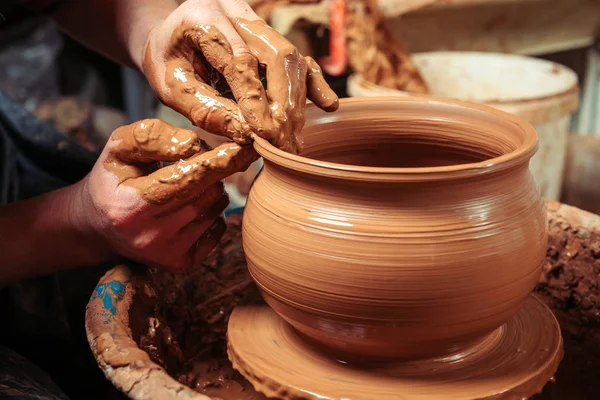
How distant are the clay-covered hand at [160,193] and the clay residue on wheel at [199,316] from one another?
0.34 ft

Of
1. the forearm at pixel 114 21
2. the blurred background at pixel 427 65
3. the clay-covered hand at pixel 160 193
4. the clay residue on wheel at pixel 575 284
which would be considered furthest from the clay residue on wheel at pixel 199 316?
the blurred background at pixel 427 65

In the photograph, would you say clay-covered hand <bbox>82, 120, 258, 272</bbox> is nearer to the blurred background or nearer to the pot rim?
the pot rim

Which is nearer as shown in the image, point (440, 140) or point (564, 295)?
point (440, 140)

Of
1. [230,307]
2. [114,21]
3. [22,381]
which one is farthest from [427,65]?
[22,381]

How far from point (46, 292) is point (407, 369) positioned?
945mm

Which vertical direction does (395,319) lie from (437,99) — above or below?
below

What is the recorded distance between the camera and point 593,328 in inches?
56.9

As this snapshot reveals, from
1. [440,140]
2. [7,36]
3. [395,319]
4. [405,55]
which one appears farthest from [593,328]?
[7,36]

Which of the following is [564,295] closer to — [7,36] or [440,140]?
[440,140]

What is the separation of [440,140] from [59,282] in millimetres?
977

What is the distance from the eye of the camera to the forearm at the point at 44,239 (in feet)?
4.30

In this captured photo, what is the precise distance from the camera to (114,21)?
1675 mm

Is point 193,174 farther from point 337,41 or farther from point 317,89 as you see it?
point 337,41

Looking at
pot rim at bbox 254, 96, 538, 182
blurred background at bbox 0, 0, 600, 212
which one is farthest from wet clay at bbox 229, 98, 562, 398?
blurred background at bbox 0, 0, 600, 212
